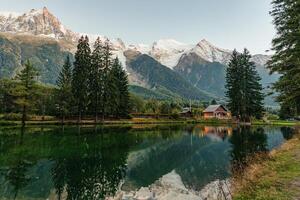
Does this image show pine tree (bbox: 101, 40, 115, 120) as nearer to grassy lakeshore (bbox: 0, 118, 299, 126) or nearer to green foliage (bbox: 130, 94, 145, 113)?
grassy lakeshore (bbox: 0, 118, 299, 126)

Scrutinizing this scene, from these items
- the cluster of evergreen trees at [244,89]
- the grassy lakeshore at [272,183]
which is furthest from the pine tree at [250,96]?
the grassy lakeshore at [272,183]

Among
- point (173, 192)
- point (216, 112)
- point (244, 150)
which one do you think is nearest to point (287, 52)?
point (244, 150)

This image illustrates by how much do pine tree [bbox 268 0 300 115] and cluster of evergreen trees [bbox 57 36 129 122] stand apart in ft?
183

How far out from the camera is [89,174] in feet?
67.2

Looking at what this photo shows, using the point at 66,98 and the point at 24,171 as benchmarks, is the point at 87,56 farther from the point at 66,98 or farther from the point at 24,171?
the point at 24,171

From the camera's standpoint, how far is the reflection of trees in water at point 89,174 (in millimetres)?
16547

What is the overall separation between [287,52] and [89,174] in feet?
72.1

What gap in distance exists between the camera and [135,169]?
23938mm

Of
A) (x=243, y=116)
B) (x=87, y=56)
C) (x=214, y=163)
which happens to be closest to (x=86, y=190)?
(x=214, y=163)

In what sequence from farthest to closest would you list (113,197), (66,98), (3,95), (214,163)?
1. (3,95)
2. (66,98)
3. (214,163)
4. (113,197)

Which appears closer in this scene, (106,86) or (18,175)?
(18,175)

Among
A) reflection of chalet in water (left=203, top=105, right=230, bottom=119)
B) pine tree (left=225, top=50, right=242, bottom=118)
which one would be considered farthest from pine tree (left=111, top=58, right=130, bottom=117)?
reflection of chalet in water (left=203, top=105, right=230, bottom=119)

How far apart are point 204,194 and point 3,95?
299 ft

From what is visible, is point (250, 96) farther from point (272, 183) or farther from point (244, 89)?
point (272, 183)
